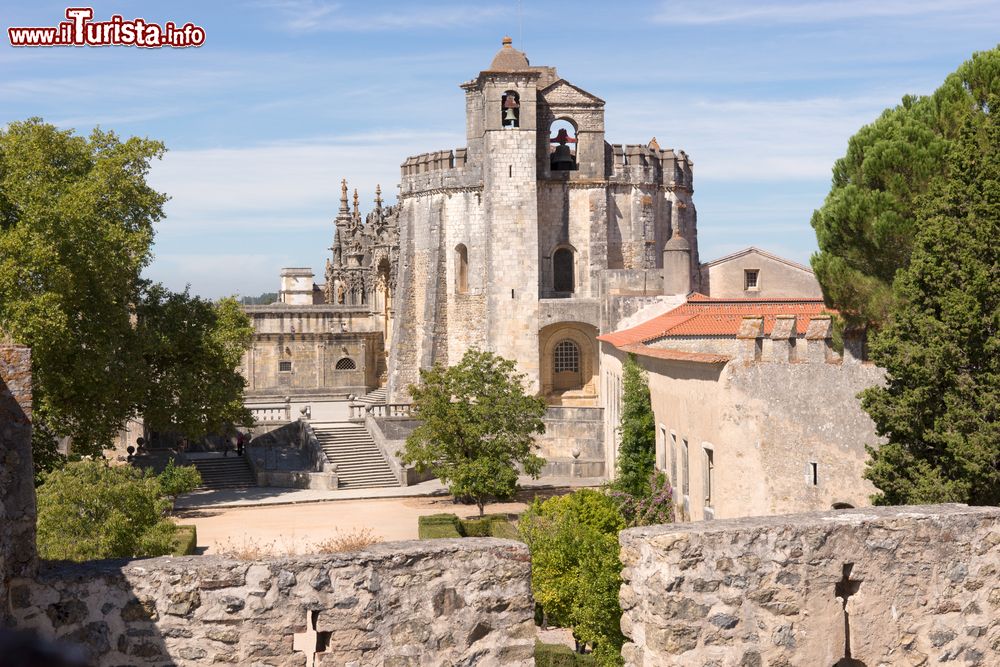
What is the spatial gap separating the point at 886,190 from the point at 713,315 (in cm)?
1304

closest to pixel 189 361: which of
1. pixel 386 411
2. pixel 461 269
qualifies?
pixel 386 411

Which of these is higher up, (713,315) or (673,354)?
(713,315)

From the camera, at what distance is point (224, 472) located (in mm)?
44281

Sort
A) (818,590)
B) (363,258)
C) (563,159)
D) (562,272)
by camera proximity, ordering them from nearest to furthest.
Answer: (818,590)
(562,272)
(563,159)
(363,258)

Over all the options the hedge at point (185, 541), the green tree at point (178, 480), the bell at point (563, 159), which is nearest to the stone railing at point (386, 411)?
the green tree at point (178, 480)

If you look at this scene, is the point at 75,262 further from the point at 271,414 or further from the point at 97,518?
the point at 271,414

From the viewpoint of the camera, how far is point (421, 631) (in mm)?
7539

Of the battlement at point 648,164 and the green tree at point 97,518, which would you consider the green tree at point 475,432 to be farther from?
the battlement at point 648,164

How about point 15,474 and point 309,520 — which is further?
point 309,520

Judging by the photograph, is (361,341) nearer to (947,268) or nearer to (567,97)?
(567,97)

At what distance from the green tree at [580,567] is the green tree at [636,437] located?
7601 millimetres

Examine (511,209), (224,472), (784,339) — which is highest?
(511,209)

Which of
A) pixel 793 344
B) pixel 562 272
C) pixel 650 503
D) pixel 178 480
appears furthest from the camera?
pixel 562 272

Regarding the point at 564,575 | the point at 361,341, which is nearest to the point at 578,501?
the point at 564,575
